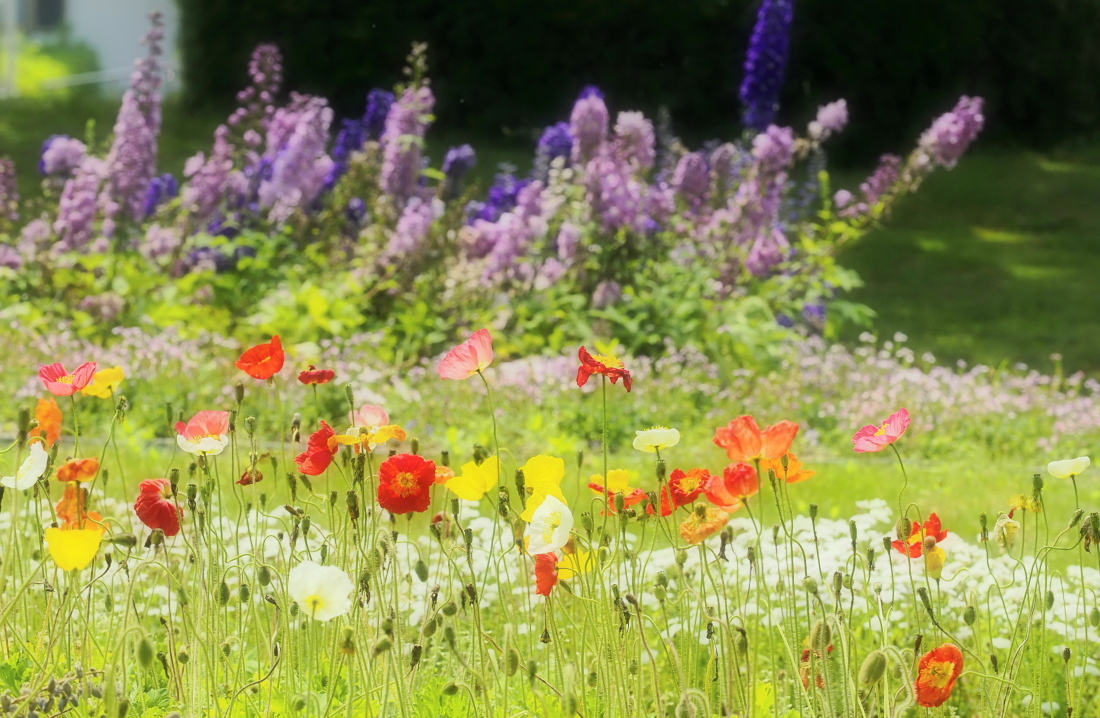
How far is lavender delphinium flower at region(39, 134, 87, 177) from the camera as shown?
648 cm

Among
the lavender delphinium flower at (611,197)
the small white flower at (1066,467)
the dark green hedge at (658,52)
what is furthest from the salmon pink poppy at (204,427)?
the dark green hedge at (658,52)

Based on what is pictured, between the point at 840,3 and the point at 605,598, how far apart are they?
36.4ft

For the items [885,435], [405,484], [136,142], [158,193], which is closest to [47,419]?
[405,484]

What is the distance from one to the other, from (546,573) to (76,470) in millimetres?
807

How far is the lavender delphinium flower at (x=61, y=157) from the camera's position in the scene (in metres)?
6.48

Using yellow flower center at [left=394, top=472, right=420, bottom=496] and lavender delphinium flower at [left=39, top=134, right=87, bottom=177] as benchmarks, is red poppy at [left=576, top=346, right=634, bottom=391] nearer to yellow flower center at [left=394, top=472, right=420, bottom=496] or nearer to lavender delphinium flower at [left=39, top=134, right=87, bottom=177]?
yellow flower center at [left=394, top=472, right=420, bottom=496]

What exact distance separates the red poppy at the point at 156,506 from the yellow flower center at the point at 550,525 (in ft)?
1.79

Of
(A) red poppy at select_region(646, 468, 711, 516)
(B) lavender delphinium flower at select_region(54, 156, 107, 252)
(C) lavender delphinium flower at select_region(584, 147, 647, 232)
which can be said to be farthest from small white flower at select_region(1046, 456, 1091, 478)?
(B) lavender delphinium flower at select_region(54, 156, 107, 252)

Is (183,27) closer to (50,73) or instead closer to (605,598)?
(50,73)

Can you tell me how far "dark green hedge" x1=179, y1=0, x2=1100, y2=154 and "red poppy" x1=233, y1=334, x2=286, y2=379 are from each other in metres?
10.1

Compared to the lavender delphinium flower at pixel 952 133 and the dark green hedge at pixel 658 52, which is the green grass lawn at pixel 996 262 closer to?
the dark green hedge at pixel 658 52

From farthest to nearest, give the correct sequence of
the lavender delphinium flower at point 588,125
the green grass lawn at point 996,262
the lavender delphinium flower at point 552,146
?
the green grass lawn at point 996,262 < the lavender delphinium flower at point 552,146 < the lavender delphinium flower at point 588,125

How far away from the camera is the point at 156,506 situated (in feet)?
5.71

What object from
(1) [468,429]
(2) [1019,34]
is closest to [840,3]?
(2) [1019,34]
